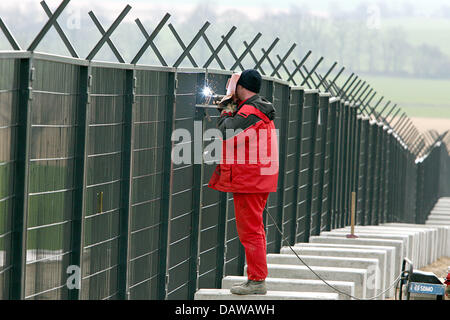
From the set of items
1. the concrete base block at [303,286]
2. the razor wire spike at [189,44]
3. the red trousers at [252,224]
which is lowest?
the concrete base block at [303,286]

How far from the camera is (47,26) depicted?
555 centimetres

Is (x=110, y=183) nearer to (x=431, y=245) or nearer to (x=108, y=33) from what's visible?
(x=108, y=33)

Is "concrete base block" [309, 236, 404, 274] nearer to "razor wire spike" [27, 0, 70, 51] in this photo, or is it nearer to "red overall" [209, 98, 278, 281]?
"red overall" [209, 98, 278, 281]

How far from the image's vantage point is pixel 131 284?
722cm

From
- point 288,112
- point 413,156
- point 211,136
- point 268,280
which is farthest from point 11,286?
point 413,156

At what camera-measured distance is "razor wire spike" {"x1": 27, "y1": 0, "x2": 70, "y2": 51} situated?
544cm

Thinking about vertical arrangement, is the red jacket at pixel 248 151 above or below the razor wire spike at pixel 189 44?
below

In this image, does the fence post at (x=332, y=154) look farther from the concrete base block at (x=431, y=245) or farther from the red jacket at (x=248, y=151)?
the red jacket at (x=248, y=151)

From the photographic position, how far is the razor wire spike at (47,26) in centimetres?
544

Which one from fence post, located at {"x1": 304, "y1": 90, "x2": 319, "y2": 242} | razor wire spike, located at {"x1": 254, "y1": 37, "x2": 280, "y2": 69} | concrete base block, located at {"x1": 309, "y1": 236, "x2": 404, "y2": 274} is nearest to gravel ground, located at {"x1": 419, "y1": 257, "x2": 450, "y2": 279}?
concrete base block, located at {"x1": 309, "y1": 236, "x2": 404, "y2": 274}

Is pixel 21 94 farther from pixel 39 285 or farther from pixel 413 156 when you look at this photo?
pixel 413 156

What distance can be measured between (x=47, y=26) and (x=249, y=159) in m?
2.43

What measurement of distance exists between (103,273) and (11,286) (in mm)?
1307

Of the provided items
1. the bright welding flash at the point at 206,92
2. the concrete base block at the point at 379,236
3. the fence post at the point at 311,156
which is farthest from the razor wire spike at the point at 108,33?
the concrete base block at the point at 379,236
